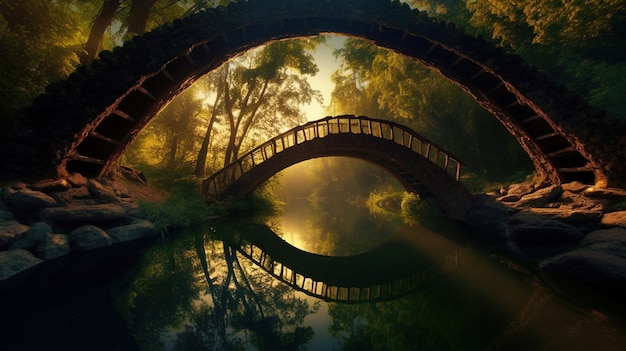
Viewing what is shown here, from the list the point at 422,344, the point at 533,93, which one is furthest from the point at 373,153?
the point at 422,344

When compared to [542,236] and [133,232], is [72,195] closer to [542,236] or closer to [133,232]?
[133,232]

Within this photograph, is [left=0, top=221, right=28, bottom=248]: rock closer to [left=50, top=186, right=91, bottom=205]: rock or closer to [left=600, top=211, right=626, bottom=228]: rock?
[left=50, top=186, right=91, bottom=205]: rock

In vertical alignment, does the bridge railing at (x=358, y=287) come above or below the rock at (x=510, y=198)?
below

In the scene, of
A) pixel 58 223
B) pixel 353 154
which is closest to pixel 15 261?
pixel 58 223

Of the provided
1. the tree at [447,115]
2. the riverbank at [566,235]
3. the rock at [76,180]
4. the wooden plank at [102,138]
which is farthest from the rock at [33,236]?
the tree at [447,115]

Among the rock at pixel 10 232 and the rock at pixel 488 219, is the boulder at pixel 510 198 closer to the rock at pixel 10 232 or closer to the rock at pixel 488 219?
the rock at pixel 488 219

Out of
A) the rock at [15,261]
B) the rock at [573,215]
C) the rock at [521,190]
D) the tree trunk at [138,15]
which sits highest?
the tree trunk at [138,15]
